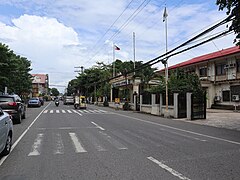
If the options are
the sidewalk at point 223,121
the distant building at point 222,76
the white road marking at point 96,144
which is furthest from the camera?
the distant building at point 222,76

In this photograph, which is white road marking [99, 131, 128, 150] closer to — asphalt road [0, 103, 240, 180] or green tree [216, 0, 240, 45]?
asphalt road [0, 103, 240, 180]

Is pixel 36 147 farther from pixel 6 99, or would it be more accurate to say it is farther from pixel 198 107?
pixel 198 107

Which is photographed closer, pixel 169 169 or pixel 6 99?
pixel 169 169

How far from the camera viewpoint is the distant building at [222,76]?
Answer: 3731cm

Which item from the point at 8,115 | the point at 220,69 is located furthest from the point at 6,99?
A: the point at 220,69

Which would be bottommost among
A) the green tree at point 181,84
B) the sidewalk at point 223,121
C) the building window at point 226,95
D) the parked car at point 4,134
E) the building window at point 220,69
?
the sidewalk at point 223,121

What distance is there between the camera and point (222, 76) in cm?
4012

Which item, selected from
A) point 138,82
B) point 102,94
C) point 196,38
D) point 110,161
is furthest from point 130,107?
point 110,161

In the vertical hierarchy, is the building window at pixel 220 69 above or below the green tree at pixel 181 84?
above

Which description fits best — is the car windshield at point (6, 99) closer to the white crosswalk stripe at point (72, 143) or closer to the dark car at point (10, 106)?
the dark car at point (10, 106)

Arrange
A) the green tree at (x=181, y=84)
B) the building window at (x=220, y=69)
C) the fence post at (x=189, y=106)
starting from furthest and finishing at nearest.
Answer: the building window at (x=220, y=69), the green tree at (x=181, y=84), the fence post at (x=189, y=106)

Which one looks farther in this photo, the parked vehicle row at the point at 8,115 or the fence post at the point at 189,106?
the fence post at the point at 189,106

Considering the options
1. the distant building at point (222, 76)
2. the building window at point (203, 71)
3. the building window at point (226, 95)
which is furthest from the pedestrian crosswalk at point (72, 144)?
the building window at point (203, 71)

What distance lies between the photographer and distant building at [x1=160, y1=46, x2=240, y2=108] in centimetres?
3731
